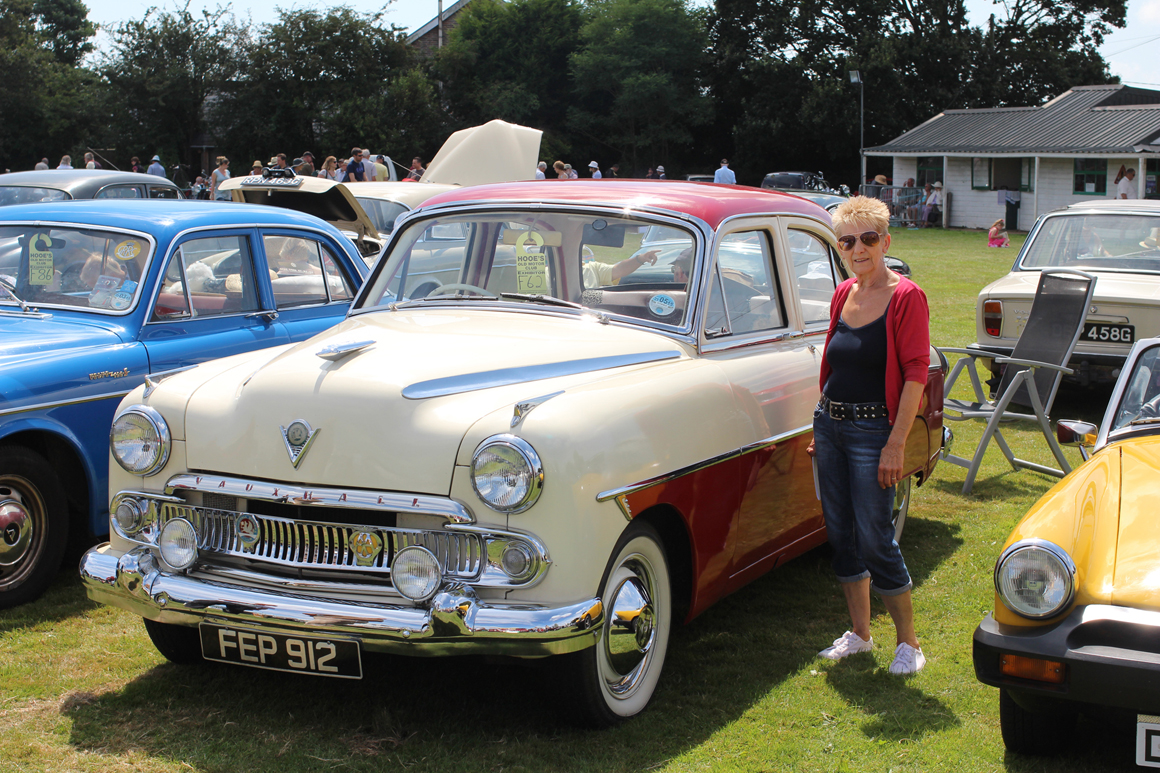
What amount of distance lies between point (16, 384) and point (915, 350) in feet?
12.2

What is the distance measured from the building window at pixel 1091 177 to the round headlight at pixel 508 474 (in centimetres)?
3563

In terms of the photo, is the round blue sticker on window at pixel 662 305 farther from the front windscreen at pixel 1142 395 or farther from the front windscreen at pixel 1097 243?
the front windscreen at pixel 1097 243

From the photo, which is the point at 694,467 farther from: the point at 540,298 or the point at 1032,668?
the point at 1032,668

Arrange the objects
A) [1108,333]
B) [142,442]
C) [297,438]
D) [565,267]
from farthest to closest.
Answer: [1108,333], [565,267], [142,442], [297,438]

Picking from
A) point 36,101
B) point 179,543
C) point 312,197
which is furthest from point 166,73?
point 179,543

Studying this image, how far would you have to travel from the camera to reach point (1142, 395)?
4.30 meters

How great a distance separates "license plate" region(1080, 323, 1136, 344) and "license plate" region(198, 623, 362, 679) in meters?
6.99

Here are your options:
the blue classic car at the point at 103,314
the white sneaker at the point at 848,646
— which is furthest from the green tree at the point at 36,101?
the white sneaker at the point at 848,646

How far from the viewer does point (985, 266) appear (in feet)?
74.7

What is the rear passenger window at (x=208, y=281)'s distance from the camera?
577cm

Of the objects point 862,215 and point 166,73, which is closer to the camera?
point 862,215

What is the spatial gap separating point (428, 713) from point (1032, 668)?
1.99 meters

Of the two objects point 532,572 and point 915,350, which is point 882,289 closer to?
point 915,350

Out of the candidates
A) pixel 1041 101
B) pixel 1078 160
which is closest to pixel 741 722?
pixel 1078 160
